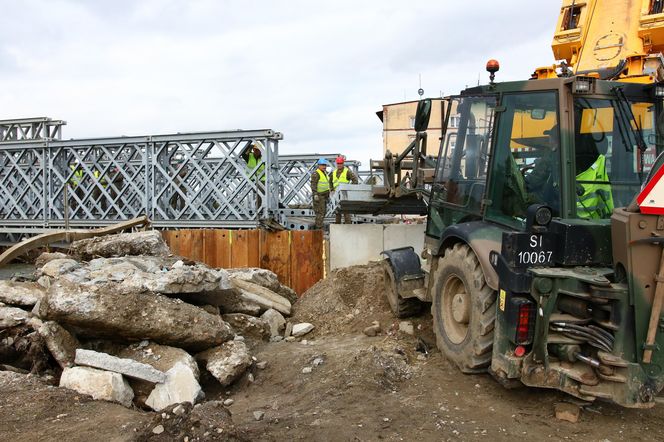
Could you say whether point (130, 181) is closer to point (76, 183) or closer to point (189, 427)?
point (76, 183)

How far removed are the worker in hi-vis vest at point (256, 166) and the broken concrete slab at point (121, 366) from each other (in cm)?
635

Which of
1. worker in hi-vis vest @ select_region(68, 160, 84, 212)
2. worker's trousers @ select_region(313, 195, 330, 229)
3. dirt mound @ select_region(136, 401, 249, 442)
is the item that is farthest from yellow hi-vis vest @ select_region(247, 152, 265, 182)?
dirt mound @ select_region(136, 401, 249, 442)

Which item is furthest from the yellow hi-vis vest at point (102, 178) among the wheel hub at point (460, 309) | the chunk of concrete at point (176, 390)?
the wheel hub at point (460, 309)

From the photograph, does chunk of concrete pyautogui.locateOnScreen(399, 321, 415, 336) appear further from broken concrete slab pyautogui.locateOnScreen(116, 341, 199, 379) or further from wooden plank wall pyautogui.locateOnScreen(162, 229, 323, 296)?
wooden plank wall pyautogui.locateOnScreen(162, 229, 323, 296)

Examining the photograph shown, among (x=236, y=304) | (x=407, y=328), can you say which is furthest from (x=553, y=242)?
(x=236, y=304)

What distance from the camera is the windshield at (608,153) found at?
453 cm

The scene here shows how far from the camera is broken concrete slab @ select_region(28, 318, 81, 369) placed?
5.32 metres

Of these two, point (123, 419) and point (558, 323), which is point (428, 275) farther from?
point (123, 419)

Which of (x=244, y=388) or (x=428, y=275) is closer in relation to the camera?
(x=244, y=388)

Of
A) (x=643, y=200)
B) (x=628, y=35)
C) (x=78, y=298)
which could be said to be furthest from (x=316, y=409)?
(x=628, y=35)

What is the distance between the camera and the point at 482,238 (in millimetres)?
4781

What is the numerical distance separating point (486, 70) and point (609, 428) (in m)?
3.14

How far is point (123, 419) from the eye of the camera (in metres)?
4.27

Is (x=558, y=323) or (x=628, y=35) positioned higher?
(x=628, y=35)
